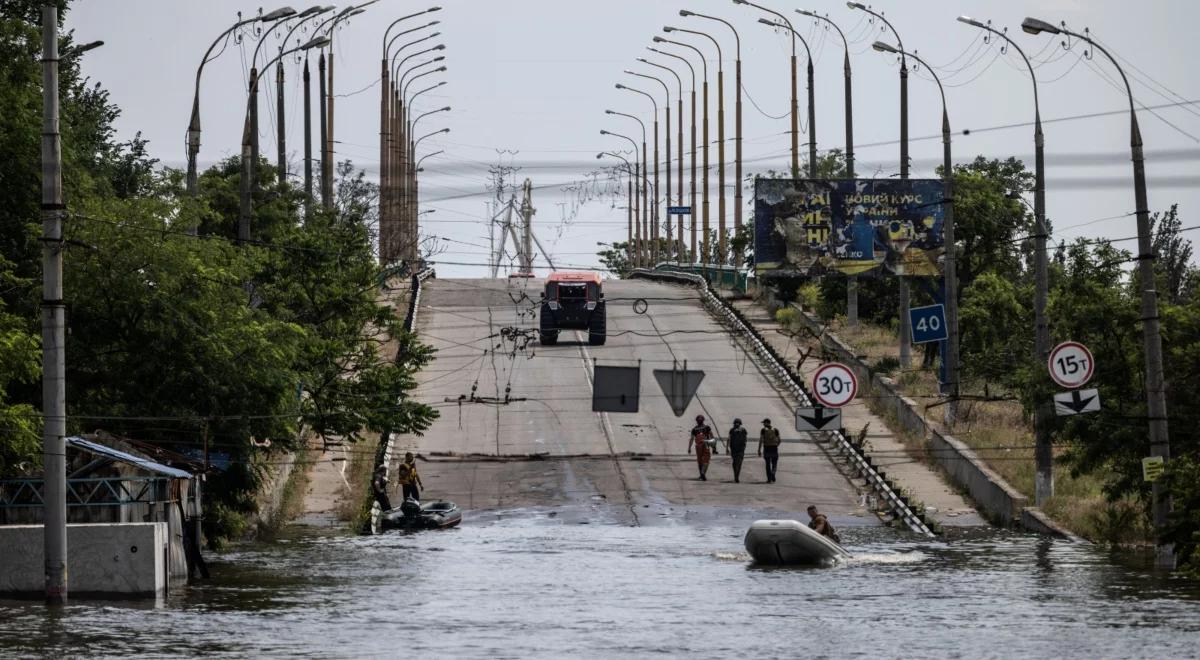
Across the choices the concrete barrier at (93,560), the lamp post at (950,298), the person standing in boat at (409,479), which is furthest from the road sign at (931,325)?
the concrete barrier at (93,560)

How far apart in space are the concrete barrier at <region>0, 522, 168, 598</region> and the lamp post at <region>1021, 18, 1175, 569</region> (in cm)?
1968

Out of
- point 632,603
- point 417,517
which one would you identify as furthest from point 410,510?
point 632,603

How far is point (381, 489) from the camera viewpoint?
5238cm

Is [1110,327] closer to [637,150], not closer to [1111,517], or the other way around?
[1111,517]

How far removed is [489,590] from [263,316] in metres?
10.2

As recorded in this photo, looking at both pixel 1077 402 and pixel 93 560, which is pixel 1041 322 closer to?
pixel 1077 402

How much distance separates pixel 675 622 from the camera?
Answer: 120 feet

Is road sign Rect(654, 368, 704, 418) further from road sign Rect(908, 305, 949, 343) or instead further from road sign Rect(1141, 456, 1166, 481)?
road sign Rect(1141, 456, 1166, 481)

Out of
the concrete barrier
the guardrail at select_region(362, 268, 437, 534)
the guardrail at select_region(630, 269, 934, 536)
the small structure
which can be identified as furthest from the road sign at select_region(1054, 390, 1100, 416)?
the concrete barrier

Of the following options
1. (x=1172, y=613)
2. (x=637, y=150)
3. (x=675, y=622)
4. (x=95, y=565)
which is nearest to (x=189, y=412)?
(x=95, y=565)

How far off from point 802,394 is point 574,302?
41.2ft

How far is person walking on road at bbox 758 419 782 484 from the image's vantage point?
2227 inches

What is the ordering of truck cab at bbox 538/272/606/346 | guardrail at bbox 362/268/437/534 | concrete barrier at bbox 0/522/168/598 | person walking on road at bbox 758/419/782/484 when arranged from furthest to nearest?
truck cab at bbox 538/272/606/346
person walking on road at bbox 758/419/782/484
guardrail at bbox 362/268/437/534
concrete barrier at bbox 0/522/168/598

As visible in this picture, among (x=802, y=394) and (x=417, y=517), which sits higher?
(x=802, y=394)
